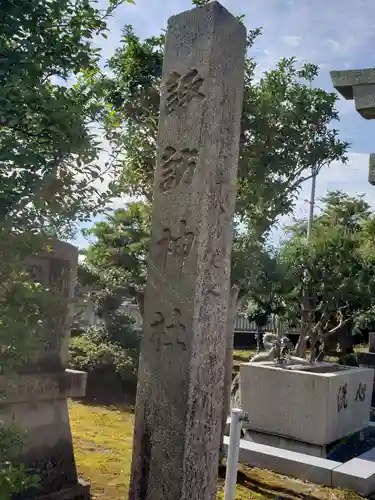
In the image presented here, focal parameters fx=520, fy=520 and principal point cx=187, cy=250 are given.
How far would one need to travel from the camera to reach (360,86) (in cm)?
329

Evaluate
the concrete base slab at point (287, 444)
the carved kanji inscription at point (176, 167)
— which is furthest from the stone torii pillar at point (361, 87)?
A: the concrete base slab at point (287, 444)

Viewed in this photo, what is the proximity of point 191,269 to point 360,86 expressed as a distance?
5.25ft

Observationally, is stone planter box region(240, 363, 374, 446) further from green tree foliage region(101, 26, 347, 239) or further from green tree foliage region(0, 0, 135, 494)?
green tree foliage region(0, 0, 135, 494)

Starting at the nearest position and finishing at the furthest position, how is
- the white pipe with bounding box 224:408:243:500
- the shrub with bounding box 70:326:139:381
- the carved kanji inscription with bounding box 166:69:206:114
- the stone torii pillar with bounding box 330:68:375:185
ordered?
1. the stone torii pillar with bounding box 330:68:375:185
2. the carved kanji inscription with bounding box 166:69:206:114
3. the white pipe with bounding box 224:408:243:500
4. the shrub with bounding box 70:326:139:381

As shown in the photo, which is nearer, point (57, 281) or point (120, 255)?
point (57, 281)

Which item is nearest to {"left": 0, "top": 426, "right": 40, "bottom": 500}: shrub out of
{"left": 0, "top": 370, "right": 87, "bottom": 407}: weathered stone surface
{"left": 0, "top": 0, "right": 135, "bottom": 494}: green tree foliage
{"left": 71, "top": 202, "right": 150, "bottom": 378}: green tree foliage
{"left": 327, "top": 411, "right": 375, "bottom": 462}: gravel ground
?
{"left": 0, "top": 0, "right": 135, "bottom": 494}: green tree foliage

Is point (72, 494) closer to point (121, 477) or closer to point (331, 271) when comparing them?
point (121, 477)

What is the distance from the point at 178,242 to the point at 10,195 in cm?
140

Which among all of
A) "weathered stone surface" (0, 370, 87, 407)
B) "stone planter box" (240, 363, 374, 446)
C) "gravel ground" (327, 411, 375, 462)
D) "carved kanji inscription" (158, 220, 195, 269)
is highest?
"carved kanji inscription" (158, 220, 195, 269)

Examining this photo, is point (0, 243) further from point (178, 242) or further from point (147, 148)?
point (147, 148)

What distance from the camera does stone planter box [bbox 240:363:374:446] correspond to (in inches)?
294

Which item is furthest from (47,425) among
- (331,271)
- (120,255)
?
(331,271)

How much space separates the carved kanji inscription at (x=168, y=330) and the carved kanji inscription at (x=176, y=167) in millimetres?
924

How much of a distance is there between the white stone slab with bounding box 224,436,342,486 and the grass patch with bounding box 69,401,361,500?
128 mm
